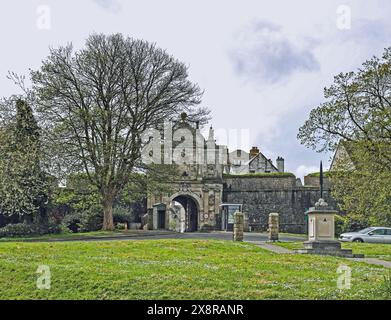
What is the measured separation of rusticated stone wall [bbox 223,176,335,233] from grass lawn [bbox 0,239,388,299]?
118 ft

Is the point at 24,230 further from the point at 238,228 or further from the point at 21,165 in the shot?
the point at 238,228

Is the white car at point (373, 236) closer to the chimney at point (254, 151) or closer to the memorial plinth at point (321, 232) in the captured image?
the memorial plinth at point (321, 232)

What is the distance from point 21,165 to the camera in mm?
31562

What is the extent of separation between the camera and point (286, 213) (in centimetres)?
5819

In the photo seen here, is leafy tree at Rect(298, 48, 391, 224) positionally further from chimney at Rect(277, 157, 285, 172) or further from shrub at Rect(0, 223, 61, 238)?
chimney at Rect(277, 157, 285, 172)

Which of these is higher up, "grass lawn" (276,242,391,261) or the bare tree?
the bare tree

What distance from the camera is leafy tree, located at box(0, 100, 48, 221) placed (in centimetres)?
3039

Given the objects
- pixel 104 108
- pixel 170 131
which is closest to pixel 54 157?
pixel 104 108

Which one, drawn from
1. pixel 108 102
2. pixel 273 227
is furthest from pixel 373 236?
pixel 108 102

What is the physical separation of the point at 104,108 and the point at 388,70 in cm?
2047

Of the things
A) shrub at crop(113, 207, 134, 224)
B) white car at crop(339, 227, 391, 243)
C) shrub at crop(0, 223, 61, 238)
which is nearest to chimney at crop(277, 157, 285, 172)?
shrub at crop(113, 207, 134, 224)

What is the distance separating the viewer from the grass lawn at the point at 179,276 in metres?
14.4

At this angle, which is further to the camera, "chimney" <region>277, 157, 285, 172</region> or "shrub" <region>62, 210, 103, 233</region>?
"chimney" <region>277, 157, 285, 172</region>

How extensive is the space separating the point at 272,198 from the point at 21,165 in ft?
106
